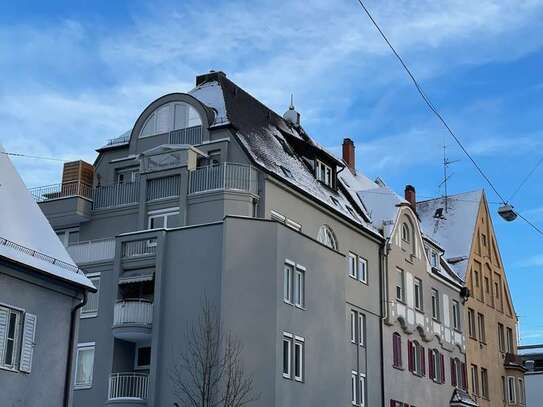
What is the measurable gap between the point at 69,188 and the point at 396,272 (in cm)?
1647

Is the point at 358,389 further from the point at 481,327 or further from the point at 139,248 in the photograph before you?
the point at 481,327

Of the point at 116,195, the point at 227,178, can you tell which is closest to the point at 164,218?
the point at 116,195

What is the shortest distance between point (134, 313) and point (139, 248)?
2909 millimetres

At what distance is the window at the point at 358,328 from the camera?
42031 mm

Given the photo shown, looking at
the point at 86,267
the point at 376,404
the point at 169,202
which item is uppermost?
the point at 169,202

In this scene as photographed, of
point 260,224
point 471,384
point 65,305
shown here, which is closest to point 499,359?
point 471,384

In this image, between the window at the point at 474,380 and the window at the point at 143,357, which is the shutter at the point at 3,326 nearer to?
the window at the point at 143,357

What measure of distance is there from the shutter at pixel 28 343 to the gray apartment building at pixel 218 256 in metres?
10.4

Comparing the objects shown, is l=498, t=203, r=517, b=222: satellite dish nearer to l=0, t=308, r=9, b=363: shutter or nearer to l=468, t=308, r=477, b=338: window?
l=0, t=308, r=9, b=363: shutter

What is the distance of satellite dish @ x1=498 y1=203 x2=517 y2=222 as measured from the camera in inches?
1234

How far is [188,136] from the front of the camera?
40344 millimetres

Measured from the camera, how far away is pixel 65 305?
26.1 meters

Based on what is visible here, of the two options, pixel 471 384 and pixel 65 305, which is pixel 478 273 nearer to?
pixel 471 384

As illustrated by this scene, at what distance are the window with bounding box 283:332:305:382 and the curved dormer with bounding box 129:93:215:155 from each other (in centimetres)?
965
